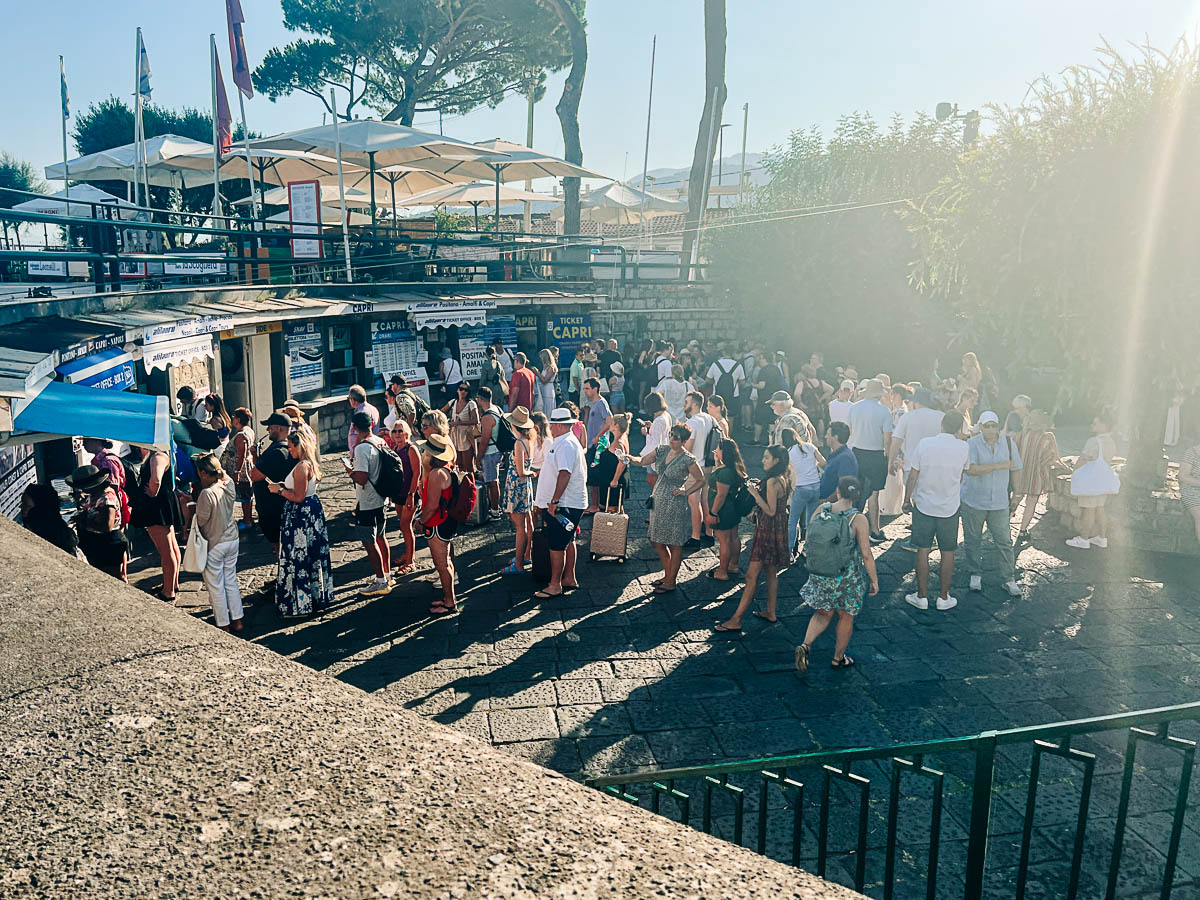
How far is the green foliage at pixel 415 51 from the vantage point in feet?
94.5

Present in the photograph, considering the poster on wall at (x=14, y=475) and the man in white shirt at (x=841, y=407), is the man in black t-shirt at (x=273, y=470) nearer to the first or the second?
the poster on wall at (x=14, y=475)

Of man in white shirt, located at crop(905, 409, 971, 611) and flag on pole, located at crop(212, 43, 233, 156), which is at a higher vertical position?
flag on pole, located at crop(212, 43, 233, 156)

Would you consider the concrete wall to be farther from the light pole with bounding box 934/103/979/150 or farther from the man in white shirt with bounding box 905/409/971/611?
the light pole with bounding box 934/103/979/150

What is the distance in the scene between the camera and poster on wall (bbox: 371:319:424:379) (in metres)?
15.1

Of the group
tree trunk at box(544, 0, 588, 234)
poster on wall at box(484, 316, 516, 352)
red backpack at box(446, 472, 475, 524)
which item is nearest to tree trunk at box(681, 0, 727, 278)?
tree trunk at box(544, 0, 588, 234)

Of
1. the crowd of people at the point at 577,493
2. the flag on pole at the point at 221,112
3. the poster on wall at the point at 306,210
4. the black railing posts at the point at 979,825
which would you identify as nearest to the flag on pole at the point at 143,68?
the flag on pole at the point at 221,112

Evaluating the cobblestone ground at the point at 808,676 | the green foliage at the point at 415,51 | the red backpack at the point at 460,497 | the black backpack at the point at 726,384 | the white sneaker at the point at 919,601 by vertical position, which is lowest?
→ the cobblestone ground at the point at 808,676

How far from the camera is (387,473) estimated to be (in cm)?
805

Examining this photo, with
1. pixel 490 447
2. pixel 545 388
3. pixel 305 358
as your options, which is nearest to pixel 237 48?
pixel 305 358

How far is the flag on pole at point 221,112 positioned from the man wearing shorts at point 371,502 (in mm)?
9171

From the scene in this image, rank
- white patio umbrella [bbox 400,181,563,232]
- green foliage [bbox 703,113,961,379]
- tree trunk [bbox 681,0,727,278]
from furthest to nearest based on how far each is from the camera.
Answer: tree trunk [bbox 681,0,727,278] < white patio umbrella [bbox 400,181,563,232] < green foliage [bbox 703,113,961,379]

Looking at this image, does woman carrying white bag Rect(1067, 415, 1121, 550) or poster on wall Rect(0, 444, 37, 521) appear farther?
woman carrying white bag Rect(1067, 415, 1121, 550)

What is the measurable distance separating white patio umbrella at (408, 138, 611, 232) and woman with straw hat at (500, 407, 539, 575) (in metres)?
9.06

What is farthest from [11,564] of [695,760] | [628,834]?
[695,760]
